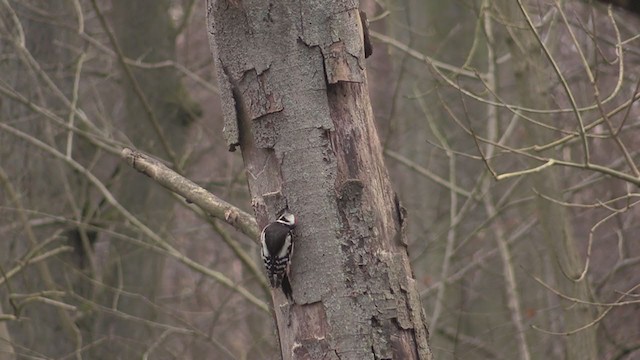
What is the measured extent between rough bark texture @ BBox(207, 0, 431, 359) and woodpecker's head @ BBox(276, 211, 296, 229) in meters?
0.02

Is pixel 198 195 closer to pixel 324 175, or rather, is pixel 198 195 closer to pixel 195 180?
pixel 324 175

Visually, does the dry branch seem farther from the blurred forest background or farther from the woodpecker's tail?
the blurred forest background

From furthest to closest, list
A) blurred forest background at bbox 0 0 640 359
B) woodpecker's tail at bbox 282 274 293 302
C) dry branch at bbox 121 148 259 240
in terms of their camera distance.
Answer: blurred forest background at bbox 0 0 640 359 < dry branch at bbox 121 148 259 240 < woodpecker's tail at bbox 282 274 293 302

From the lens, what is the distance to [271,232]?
9.68 ft

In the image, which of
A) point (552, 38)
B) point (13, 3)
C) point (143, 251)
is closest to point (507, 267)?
point (552, 38)

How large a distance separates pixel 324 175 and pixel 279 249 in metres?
0.25

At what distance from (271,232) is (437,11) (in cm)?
684

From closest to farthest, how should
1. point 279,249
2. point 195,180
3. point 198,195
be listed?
point 279,249, point 198,195, point 195,180

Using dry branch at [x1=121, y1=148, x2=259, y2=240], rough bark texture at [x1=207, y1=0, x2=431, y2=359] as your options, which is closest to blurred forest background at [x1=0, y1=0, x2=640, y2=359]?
dry branch at [x1=121, y1=148, x2=259, y2=240]

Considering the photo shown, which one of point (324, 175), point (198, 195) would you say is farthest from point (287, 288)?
point (198, 195)

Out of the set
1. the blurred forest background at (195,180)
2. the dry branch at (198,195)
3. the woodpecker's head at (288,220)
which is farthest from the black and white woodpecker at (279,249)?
the blurred forest background at (195,180)

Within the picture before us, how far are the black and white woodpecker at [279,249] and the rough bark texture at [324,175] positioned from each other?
0.03 metres

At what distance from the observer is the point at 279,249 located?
2895 mm

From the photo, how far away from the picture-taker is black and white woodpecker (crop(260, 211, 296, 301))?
290 centimetres
